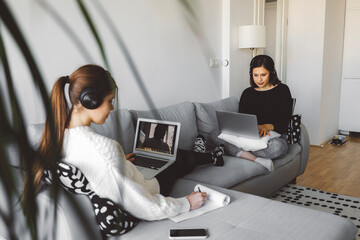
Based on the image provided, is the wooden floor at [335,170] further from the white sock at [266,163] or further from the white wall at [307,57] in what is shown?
the white sock at [266,163]

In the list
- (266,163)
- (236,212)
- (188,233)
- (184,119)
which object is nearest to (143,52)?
(184,119)

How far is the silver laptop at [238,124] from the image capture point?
263cm

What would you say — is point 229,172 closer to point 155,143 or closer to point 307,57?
point 155,143

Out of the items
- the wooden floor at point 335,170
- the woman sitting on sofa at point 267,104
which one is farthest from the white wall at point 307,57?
the woman sitting on sofa at point 267,104

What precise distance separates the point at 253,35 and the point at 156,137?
2.06 metres

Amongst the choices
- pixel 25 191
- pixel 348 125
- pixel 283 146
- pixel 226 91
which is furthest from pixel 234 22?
pixel 25 191

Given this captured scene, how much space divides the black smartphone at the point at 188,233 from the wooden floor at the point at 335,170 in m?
2.04

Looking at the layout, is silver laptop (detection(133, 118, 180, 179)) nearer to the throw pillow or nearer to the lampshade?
the throw pillow

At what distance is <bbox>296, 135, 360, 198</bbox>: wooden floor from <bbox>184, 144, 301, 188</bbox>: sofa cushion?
0.72 meters

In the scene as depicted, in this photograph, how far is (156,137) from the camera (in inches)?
90.0

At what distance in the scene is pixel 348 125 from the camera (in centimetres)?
A: 530

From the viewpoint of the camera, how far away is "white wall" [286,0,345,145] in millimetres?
4477

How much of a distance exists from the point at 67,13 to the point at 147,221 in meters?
1.47

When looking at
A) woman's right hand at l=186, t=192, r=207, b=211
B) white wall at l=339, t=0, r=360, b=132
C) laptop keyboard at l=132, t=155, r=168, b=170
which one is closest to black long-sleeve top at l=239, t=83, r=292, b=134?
laptop keyboard at l=132, t=155, r=168, b=170
